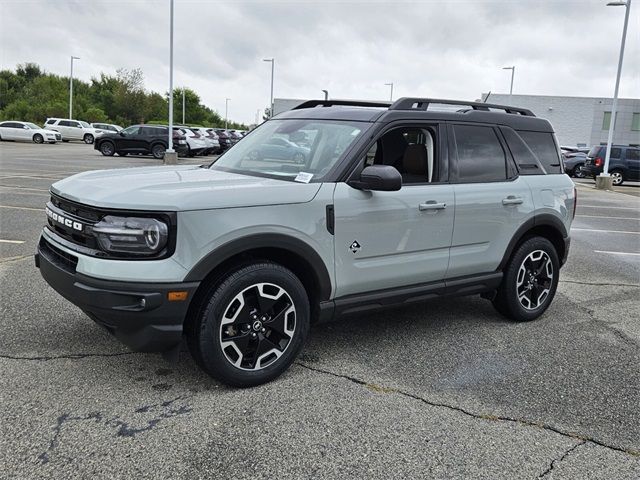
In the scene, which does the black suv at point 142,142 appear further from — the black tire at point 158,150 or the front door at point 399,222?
the front door at point 399,222

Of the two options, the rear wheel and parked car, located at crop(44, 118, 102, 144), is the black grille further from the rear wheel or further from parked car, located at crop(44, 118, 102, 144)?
parked car, located at crop(44, 118, 102, 144)

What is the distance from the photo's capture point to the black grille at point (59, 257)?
3.37 m

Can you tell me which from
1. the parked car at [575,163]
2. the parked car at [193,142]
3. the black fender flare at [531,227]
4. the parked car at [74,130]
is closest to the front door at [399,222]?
the black fender flare at [531,227]

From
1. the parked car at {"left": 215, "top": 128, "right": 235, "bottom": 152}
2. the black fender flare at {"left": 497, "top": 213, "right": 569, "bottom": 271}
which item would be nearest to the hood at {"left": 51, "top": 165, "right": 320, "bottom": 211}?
the black fender flare at {"left": 497, "top": 213, "right": 569, "bottom": 271}

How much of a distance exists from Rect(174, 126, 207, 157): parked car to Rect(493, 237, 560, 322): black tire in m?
25.0

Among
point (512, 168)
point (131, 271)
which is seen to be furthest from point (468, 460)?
point (512, 168)

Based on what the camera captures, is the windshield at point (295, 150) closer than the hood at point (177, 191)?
No

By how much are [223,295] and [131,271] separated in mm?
534

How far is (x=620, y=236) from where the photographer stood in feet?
35.0

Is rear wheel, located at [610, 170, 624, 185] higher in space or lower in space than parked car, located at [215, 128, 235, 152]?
lower

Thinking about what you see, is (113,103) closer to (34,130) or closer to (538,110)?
(34,130)

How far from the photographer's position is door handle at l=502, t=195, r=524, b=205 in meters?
4.76

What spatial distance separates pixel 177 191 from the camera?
3326 mm

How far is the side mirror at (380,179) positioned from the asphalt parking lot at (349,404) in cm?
125
